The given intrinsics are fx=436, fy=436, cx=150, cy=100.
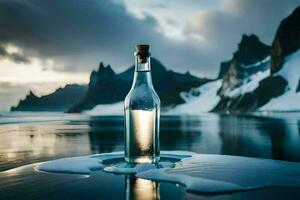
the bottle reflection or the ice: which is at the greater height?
the ice

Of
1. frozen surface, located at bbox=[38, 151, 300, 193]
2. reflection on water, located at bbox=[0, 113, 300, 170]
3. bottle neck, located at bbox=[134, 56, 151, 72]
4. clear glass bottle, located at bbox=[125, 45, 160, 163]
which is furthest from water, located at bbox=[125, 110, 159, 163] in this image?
reflection on water, located at bbox=[0, 113, 300, 170]

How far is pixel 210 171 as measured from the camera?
5.51m

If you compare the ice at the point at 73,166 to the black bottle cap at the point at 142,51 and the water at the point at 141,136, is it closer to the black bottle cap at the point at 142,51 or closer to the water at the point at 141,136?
the water at the point at 141,136

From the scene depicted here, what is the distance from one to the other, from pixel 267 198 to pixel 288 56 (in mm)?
178848

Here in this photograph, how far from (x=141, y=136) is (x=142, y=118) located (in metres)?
0.27

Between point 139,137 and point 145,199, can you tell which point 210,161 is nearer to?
point 139,137

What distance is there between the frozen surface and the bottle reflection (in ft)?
0.71

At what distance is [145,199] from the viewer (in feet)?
12.7

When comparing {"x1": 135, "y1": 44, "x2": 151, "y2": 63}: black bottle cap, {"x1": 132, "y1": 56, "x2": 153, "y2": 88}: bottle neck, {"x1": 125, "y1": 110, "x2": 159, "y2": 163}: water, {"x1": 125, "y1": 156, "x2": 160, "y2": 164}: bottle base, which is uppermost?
{"x1": 135, "y1": 44, "x2": 151, "y2": 63}: black bottle cap

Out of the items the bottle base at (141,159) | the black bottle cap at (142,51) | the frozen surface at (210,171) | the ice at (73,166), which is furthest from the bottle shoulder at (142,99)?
the ice at (73,166)

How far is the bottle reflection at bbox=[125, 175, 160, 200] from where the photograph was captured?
13.1 ft

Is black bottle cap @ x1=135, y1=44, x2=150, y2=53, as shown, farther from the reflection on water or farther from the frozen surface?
the reflection on water

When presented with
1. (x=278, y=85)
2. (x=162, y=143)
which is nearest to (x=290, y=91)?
(x=278, y=85)

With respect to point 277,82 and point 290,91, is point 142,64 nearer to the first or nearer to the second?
point 290,91
